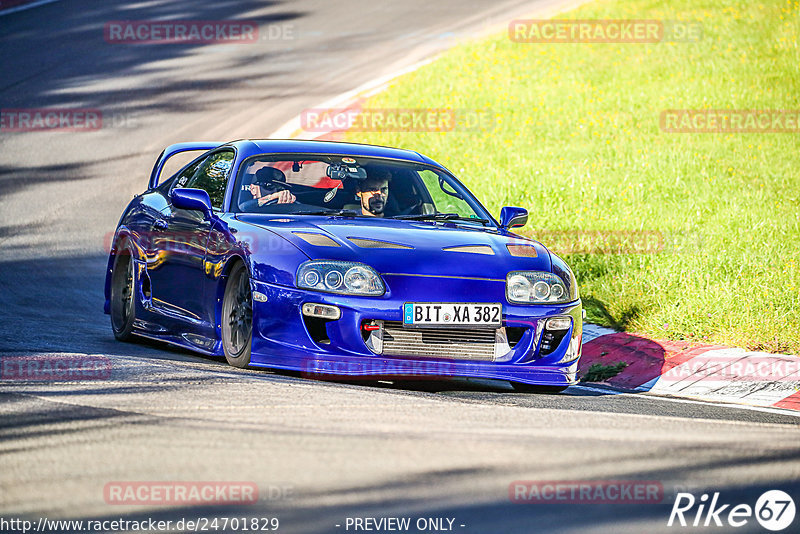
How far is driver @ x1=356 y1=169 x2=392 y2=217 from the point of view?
26.3 ft

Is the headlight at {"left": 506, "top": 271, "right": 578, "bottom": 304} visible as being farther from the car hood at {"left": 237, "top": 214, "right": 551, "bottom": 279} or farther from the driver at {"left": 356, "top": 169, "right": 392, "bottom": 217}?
the driver at {"left": 356, "top": 169, "right": 392, "bottom": 217}

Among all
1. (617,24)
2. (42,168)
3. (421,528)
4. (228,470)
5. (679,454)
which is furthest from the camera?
(617,24)

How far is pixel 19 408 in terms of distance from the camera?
543cm

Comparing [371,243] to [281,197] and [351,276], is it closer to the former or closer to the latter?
[351,276]

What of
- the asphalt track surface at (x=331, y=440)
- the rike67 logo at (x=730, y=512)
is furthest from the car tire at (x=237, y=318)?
the rike67 logo at (x=730, y=512)

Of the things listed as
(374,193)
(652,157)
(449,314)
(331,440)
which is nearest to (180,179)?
(374,193)

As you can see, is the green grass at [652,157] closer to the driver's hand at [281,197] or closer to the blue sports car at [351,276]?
the blue sports car at [351,276]

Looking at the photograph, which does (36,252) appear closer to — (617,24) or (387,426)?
(387,426)

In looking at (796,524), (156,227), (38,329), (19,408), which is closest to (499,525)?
(796,524)

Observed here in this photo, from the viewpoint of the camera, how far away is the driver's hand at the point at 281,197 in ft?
26.0

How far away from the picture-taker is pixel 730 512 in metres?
4.21

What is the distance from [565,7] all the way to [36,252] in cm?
1585

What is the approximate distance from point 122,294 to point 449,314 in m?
3.65

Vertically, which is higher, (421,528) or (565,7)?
(565,7)
